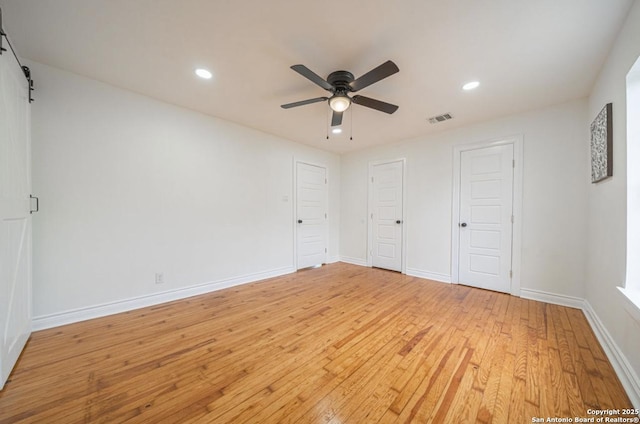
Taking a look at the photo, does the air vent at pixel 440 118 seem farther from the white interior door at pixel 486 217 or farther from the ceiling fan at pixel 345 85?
the ceiling fan at pixel 345 85

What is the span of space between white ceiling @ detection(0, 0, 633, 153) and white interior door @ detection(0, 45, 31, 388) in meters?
0.51

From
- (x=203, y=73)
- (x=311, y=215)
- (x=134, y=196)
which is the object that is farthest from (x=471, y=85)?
(x=134, y=196)

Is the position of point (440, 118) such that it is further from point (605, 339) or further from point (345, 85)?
point (605, 339)

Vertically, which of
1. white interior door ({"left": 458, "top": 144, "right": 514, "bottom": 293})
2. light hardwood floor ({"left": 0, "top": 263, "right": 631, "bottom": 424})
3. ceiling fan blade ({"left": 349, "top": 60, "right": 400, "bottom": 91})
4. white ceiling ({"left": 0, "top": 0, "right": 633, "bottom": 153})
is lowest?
light hardwood floor ({"left": 0, "top": 263, "right": 631, "bottom": 424})

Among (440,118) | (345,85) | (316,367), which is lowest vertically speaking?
(316,367)

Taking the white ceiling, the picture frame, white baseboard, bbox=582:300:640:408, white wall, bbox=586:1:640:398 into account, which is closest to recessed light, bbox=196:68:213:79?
the white ceiling

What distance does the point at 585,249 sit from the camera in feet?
9.07

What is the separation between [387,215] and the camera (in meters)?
4.66

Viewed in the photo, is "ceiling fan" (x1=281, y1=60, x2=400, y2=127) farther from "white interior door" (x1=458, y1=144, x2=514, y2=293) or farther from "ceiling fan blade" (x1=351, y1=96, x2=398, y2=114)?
"white interior door" (x1=458, y1=144, x2=514, y2=293)

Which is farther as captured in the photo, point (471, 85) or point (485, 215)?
point (485, 215)

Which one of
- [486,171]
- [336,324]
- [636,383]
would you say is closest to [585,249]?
[486,171]

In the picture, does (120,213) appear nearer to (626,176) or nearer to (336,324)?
(336,324)

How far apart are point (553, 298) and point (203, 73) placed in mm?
4981

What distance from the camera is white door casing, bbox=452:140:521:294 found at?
3.30 m
